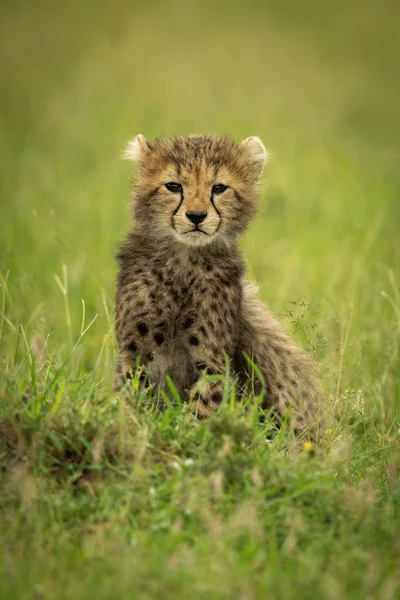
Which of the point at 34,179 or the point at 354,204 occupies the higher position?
the point at 354,204

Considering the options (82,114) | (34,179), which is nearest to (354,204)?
(34,179)

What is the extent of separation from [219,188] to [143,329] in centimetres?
73

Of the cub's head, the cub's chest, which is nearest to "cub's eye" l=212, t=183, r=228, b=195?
the cub's head

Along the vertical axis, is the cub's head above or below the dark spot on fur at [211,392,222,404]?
above

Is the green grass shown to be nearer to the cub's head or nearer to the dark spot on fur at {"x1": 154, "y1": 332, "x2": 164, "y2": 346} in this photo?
the dark spot on fur at {"x1": 154, "y1": 332, "x2": 164, "y2": 346}

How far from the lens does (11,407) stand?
142 inches

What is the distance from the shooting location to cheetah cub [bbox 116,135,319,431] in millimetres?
4270

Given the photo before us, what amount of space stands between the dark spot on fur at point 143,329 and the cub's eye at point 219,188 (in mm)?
680

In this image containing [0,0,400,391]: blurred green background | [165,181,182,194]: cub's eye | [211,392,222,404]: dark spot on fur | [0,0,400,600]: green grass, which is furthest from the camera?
[0,0,400,391]: blurred green background

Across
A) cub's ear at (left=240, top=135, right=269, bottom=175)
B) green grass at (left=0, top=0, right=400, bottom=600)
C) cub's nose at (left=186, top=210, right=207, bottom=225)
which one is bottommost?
green grass at (left=0, top=0, right=400, bottom=600)

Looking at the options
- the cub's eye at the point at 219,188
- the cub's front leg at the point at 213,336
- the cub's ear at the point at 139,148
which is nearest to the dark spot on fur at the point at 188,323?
the cub's front leg at the point at 213,336

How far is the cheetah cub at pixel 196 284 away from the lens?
4.27 meters

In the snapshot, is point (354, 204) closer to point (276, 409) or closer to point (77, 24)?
point (276, 409)

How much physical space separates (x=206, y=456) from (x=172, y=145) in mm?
1624
